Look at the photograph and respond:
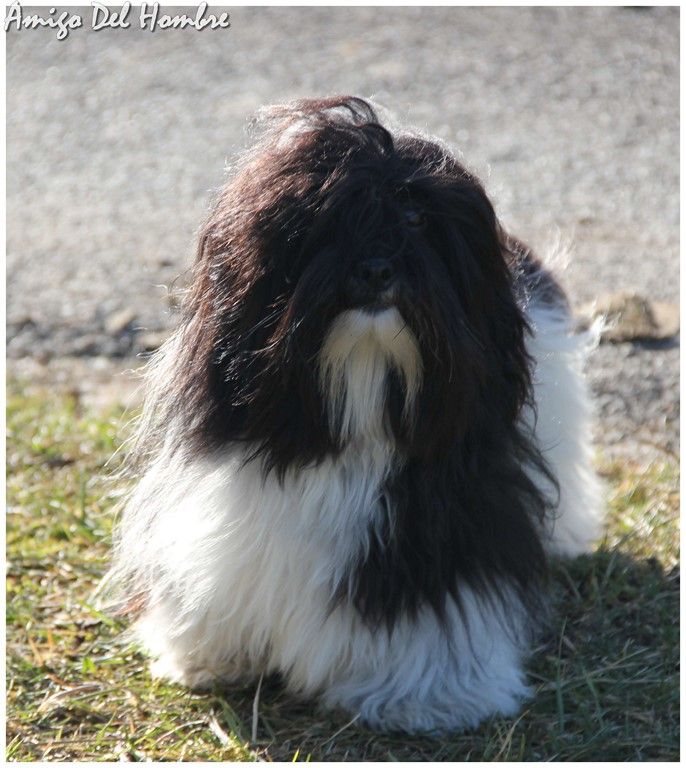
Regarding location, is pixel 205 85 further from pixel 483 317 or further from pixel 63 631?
pixel 483 317

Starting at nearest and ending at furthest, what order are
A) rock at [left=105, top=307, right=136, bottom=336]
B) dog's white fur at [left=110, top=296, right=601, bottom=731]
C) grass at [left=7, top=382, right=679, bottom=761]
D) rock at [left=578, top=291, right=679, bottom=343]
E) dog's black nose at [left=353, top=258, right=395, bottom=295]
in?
1. dog's black nose at [left=353, top=258, right=395, bottom=295]
2. dog's white fur at [left=110, top=296, right=601, bottom=731]
3. grass at [left=7, top=382, right=679, bottom=761]
4. rock at [left=578, top=291, right=679, bottom=343]
5. rock at [left=105, top=307, right=136, bottom=336]

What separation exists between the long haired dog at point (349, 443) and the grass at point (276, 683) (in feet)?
0.23

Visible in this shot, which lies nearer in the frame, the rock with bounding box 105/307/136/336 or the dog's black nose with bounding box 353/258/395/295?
the dog's black nose with bounding box 353/258/395/295

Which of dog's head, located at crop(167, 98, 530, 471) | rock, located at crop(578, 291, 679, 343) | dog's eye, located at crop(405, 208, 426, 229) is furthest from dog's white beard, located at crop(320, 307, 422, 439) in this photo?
rock, located at crop(578, 291, 679, 343)

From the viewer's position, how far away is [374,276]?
2203 millimetres

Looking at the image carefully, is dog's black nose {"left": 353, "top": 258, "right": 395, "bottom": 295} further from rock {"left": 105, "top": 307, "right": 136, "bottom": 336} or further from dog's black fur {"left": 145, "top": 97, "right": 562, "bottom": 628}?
rock {"left": 105, "top": 307, "right": 136, "bottom": 336}

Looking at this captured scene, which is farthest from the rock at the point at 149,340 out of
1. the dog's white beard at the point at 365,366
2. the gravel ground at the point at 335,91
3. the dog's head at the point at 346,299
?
the dog's white beard at the point at 365,366

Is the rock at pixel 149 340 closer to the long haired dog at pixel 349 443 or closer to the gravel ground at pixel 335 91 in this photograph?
the gravel ground at pixel 335 91

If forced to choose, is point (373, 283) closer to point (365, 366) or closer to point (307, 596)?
point (365, 366)

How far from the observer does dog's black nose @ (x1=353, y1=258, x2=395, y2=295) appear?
220cm

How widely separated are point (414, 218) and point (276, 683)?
1.12 metres

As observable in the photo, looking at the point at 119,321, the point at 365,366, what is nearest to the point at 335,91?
the point at 119,321

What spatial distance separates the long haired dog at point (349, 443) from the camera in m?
2.26

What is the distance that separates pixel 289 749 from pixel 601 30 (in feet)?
21.4
